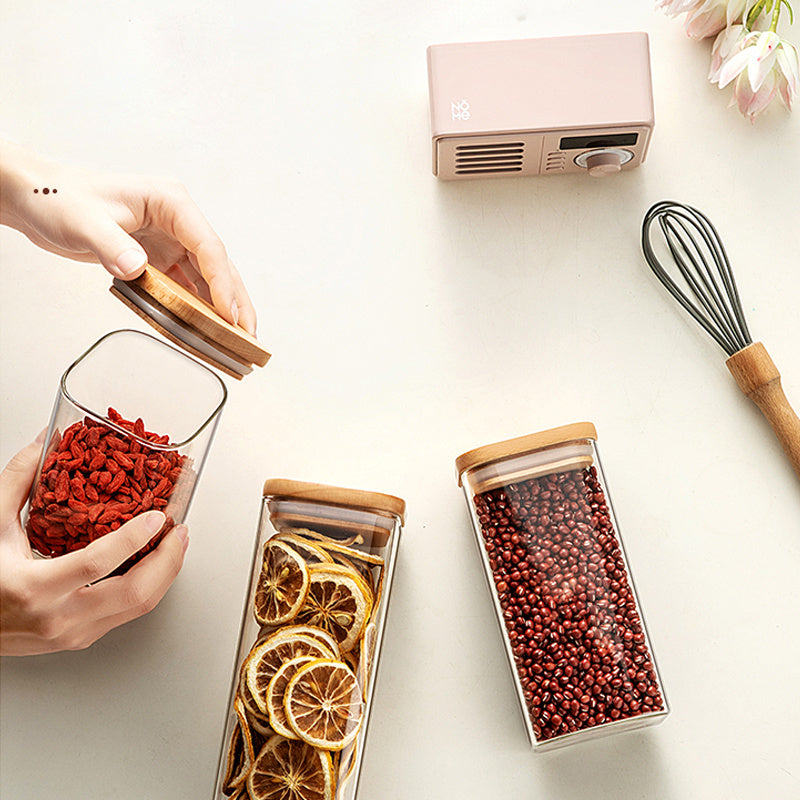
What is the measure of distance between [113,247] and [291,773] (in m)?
0.49

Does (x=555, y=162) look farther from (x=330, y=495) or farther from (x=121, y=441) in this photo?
(x=121, y=441)

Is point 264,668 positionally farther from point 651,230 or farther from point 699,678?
point 651,230

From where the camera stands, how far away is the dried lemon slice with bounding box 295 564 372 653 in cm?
75

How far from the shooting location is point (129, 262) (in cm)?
66

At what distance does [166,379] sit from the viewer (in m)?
0.79

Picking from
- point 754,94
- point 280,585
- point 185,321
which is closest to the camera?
point 185,321

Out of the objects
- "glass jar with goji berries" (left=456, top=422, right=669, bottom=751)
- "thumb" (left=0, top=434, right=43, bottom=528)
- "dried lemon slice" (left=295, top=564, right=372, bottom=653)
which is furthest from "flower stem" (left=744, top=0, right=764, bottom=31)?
"thumb" (left=0, top=434, right=43, bottom=528)

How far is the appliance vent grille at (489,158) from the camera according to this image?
33.8 inches

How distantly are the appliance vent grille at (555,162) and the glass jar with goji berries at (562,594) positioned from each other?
0.30 m

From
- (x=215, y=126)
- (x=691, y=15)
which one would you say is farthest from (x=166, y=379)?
(x=691, y=15)

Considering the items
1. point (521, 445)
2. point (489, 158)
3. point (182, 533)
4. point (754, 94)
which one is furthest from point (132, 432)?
point (754, 94)

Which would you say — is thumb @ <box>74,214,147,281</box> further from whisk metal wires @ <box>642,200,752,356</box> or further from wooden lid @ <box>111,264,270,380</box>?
whisk metal wires @ <box>642,200,752,356</box>

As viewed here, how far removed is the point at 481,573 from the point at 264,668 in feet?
0.84

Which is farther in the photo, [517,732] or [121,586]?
[517,732]
